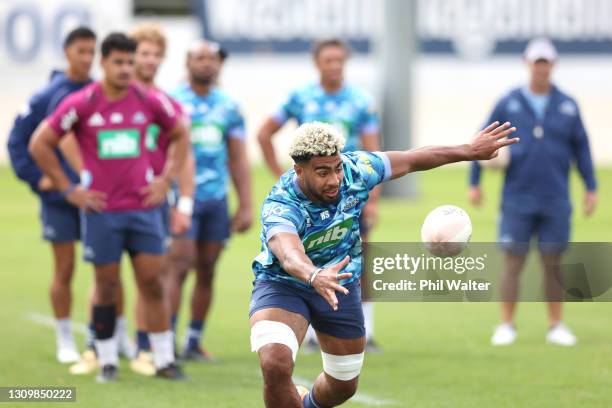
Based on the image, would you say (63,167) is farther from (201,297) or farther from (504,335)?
(504,335)

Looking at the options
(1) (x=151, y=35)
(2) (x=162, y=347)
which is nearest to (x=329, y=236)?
(2) (x=162, y=347)

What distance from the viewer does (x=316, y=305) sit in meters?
6.69

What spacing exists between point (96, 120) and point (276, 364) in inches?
122

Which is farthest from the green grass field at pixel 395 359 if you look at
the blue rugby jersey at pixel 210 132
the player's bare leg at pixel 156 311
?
the blue rugby jersey at pixel 210 132

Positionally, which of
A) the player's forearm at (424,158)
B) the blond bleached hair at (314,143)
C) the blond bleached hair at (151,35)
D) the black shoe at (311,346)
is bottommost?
the black shoe at (311,346)

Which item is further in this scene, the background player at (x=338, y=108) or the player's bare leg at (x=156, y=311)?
the background player at (x=338, y=108)

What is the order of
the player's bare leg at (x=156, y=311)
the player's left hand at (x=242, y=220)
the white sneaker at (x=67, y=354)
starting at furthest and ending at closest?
the player's left hand at (x=242, y=220) → the white sneaker at (x=67, y=354) → the player's bare leg at (x=156, y=311)

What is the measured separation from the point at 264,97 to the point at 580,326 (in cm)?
1934

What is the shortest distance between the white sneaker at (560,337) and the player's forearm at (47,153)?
4.60m

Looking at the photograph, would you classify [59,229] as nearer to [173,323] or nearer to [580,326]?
[173,323]

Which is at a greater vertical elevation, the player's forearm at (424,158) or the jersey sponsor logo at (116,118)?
the jersey sponsor logo at (116,118)

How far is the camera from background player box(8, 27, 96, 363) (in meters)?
9.41

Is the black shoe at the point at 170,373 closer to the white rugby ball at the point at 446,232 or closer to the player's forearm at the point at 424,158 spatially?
the white rugby ball at the point at 446,232

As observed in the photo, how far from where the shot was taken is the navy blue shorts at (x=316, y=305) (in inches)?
258
